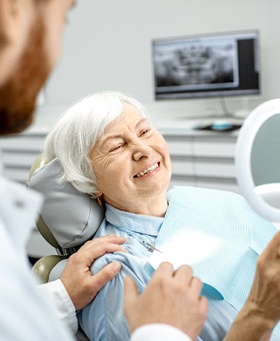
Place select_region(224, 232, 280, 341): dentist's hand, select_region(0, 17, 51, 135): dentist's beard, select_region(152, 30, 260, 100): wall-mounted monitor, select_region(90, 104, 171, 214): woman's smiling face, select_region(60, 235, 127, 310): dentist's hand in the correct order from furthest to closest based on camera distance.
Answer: select_region(152, 30, 260, 100): wall-mounted monitor → select_region(90, 104, 171, 214): woman's smiling face → select_region(60, 235, 127, 310): dentist's hand → select_region(224, 232, 280, 341): dentist's hand → select_region(0, 17, 51, 135): dentist's beard

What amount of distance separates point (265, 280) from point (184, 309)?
30cm

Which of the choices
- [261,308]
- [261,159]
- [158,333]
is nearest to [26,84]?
[158,333]

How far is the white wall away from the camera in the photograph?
4.21 meters

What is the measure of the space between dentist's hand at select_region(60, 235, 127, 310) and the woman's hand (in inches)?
16.7

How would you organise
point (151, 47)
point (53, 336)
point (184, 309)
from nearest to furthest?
point (53, 336)
point (184, 309)
point (151, 47)

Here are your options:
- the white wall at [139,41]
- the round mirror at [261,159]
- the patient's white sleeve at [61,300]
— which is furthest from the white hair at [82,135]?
the white wall at [139,41]

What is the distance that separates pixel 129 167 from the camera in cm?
179

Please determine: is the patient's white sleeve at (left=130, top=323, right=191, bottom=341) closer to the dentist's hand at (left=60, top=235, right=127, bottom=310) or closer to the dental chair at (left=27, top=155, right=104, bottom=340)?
the dentist's hand at (left=60, top=235, right=127, bottom=310)

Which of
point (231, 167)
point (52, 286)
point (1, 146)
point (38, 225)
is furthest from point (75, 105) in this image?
point (1, 146)

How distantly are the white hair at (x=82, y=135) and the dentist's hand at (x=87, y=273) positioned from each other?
0.21 metres

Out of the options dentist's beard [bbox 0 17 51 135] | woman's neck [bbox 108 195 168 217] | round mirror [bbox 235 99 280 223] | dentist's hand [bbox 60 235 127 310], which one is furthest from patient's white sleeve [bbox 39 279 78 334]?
dentist's beard [bbox 0 17 51 135]

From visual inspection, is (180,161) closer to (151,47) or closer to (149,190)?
(151,47)

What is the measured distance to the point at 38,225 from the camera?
6.21 ft

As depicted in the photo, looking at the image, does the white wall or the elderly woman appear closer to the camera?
the elderly woman
